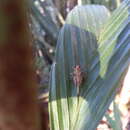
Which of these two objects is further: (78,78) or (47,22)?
(47,22)

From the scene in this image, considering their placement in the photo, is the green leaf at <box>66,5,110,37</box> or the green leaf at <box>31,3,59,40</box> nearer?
the green leaf at <box>66,5,110,37</box>

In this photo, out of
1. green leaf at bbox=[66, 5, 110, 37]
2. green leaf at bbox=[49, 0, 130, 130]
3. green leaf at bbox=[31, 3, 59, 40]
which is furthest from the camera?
green leaf at bbox=[31, 3, 59, 40]

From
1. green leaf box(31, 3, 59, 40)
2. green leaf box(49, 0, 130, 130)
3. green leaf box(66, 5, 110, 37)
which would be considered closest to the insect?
green leaf box(49, 0, 130, 130)

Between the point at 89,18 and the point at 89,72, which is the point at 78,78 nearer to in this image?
the point at 89,72

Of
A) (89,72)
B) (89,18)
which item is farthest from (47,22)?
(89,72)

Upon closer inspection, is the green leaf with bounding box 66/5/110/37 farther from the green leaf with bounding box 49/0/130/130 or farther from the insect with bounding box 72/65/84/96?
the insect with bounding box 72/65/84/96

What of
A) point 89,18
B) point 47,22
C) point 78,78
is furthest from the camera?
point 47,22

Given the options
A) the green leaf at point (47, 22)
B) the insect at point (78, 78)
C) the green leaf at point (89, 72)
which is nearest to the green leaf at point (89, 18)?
the green leaf at point (89, 72)

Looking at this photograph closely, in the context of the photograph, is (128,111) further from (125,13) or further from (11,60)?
(11,60)

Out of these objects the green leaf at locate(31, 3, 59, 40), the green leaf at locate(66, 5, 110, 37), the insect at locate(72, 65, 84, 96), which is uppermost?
the green leaf at locate(66, 5, 110, 37)

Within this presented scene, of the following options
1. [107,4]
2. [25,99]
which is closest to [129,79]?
[25,99]
